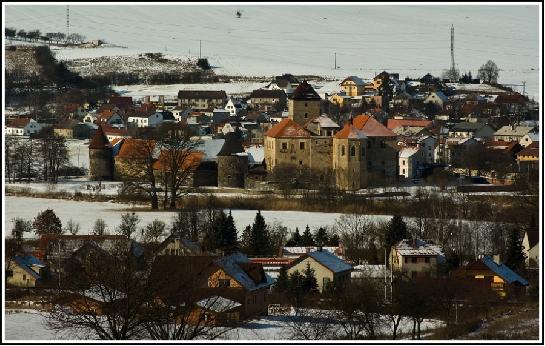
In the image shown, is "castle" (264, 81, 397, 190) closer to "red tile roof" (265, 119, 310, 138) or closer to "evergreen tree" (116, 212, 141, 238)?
"red tile roof" (265, 119, 310, 138)

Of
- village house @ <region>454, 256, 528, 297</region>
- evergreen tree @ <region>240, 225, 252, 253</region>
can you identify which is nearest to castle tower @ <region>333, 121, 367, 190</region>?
evergreen tree @ <region>240, 225, 252, 253</region>

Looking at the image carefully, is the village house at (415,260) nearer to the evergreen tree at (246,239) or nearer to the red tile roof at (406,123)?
the evergreen tree at (246,239)

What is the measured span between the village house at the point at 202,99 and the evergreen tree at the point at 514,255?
4096 cm

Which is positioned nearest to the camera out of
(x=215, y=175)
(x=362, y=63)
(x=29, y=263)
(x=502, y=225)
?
(x=29, y=263)

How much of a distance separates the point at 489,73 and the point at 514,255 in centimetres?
5368

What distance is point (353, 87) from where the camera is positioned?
73.4 meters

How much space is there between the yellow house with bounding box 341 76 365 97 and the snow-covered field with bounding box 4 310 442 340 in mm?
48186

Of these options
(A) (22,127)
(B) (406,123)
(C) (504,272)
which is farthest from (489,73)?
(C) (504,272)

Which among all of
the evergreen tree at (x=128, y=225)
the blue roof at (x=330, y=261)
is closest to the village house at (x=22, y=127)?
the evergreen tree at (x=128, y=225)

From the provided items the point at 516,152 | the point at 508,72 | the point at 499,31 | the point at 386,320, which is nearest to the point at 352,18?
the point at 499,31

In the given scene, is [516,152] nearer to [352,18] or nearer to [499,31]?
[499,31]

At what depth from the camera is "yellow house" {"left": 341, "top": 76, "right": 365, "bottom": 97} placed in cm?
7288

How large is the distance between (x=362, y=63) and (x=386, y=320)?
71.6 metres

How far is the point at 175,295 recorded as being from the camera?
22141 mm
